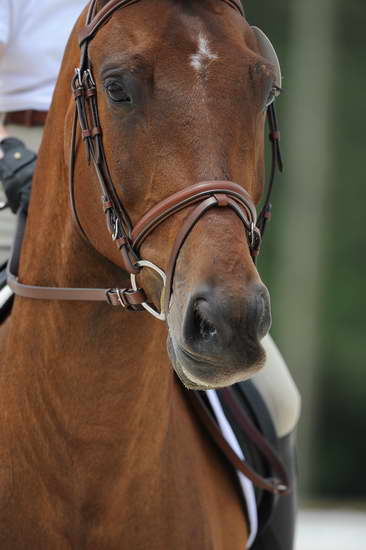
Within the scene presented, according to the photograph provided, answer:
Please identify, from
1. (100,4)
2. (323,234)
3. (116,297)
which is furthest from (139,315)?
(323,234)

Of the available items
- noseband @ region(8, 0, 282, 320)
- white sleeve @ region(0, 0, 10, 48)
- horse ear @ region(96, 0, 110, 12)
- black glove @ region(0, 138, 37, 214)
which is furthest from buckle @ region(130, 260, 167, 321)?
white sleeve @ region(0, 0, 10, 48)

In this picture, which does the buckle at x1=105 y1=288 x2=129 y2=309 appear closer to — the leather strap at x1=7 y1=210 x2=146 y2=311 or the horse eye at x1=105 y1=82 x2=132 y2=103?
the leather strap at x1=7 y1=210 x2=146 y2=311

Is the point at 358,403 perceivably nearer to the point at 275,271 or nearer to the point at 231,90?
the point at 275,271

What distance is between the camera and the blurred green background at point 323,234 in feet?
34.7

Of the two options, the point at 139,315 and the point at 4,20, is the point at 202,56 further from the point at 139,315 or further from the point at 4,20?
the point at 4,20

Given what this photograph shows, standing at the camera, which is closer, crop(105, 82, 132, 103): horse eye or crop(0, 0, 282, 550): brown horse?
crop(0, 0, 282, 550): brown horse

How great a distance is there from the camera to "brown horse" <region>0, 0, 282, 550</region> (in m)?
2.05

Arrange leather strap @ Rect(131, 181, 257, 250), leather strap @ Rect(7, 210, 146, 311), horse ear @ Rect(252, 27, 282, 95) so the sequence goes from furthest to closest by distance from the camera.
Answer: horse ear @ Rect(252, 27, 282, 95)
leather strap @ Rect(7, 210, 146, 311)
leather strap @ Rect(131, 181, 257, 250)

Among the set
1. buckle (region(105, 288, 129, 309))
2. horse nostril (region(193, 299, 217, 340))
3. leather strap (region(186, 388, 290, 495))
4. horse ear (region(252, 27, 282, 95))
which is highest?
horse ear (region(252, 27, 282, 95))

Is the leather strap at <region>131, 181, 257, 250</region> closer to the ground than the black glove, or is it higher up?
higher up

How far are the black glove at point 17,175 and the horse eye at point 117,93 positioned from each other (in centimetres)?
84

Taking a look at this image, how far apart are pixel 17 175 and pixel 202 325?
1.29 meters

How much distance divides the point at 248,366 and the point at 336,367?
8.90m

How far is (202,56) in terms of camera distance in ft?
7.15
